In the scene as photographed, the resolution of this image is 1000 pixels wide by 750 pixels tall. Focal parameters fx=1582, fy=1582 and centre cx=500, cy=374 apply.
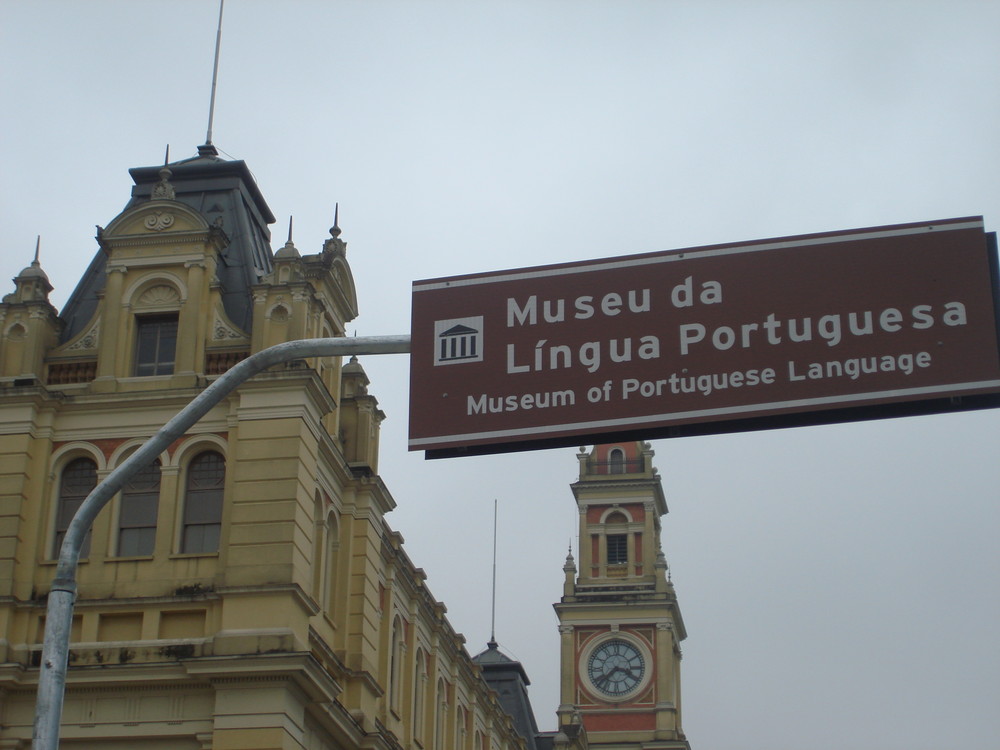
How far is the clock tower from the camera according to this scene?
238 ft

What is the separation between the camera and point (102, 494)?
37.6 ft

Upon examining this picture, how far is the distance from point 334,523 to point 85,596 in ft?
16.6

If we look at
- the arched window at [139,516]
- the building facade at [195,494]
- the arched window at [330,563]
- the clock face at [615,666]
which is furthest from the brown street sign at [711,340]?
the clock face at [615,666]

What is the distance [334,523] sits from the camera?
2938cm

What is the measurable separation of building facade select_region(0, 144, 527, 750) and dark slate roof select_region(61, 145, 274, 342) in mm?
52

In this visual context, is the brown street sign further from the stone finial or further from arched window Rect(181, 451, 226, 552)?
the stone finial

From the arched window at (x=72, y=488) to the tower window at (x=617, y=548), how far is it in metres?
50.8

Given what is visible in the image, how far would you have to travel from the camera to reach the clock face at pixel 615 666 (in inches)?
2886

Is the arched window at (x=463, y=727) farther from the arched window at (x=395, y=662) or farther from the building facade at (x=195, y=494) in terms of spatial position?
the building facade at (x=195, y=494)

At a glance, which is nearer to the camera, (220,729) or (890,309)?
(890,309)

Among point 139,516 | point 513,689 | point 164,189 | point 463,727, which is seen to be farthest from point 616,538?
point 139,516

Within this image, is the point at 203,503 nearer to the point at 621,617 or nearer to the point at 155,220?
the point at 155,220

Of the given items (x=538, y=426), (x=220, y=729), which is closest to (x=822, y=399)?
(x=538, y=426)

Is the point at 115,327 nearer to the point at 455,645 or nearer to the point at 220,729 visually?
the point at 220,729
